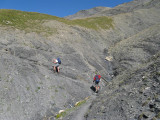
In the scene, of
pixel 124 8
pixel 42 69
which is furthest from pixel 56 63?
pixel 124 8

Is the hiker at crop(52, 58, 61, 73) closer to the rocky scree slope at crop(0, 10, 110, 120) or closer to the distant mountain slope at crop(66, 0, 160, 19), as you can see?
the rocky scree slope at crop(0, 10, 110, 120)

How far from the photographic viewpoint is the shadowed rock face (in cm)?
1345

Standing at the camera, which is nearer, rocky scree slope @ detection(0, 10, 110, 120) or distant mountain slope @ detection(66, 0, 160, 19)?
rocky scree slope @ detection(0, 10, 110, 120)

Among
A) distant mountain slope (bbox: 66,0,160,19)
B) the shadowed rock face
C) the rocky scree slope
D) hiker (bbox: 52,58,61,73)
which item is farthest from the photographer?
distant mountain slope (bbox: 66,0,160,19)

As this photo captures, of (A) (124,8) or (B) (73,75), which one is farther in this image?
(A) (124,8)

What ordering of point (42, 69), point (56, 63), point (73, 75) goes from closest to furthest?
point (42, 69) → point (56, 63) → point (73, 75)

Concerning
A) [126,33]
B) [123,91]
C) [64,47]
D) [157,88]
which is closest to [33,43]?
[64,47]

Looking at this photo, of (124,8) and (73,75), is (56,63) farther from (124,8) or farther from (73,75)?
(124,8)

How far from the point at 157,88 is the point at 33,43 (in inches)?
838

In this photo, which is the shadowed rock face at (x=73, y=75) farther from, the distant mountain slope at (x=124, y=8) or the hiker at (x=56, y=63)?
the distant mountain slope at (x=124, y=8)

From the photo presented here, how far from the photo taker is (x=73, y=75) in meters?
24.2

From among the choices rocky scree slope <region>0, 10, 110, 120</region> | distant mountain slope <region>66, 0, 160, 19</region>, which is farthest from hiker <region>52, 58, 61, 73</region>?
distant mountain slope <region>66, 0, 160, 19</region>

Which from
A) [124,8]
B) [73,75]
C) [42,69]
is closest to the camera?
[42,69]

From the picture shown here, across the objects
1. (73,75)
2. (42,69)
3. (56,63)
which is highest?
(56,63)
